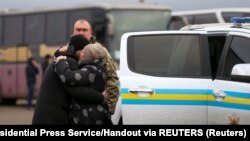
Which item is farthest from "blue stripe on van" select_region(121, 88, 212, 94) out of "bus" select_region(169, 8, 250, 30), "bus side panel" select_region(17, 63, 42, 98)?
"bus side panel" select_region(17, 63, 42, 98)

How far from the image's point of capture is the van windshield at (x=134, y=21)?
19.6m

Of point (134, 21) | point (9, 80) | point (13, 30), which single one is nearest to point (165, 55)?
point (134, 21)

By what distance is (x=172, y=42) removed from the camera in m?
6.95

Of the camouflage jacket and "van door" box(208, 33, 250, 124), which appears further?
the camouflage jacket

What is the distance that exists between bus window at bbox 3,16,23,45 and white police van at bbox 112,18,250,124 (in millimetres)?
15230

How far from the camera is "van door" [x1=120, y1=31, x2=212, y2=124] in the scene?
6559 millimetres

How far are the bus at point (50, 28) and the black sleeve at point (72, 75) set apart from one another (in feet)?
43.9

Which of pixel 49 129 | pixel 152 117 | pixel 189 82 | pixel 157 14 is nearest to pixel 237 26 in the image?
pixel 189 82

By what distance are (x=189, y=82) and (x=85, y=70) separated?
4.07ft

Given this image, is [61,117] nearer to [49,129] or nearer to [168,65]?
[49,129]

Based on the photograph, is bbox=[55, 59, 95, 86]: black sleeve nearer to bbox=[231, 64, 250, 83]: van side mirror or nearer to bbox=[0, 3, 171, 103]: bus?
bbox=[231, 64, 250, 83]: van side mirror

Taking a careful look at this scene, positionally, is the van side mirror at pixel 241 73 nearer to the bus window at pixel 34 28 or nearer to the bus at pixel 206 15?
the bus at pixel 206 15

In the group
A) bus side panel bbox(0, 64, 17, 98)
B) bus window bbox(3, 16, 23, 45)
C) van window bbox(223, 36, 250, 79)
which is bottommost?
bus side panel bbox(0, 64, 17, 98)

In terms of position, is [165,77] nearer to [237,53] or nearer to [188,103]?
[188,103]
